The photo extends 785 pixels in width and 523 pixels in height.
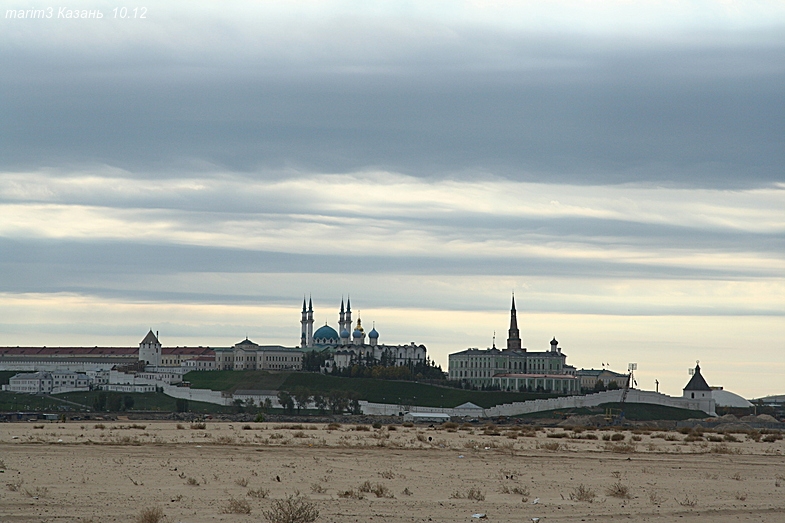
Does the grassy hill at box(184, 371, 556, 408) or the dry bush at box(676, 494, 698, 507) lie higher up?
the grassy hill at box(184, 371, 556, 408)

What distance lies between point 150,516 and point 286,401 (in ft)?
462

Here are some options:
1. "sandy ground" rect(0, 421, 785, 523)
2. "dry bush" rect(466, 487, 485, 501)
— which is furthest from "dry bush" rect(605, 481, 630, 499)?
"dry bush" rect(466, 487, 485, 501)

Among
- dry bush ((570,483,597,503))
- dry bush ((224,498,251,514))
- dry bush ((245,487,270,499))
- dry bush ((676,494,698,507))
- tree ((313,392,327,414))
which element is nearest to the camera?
dry bush ((224,498,251,514))

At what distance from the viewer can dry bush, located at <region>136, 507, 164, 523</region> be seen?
23281mm

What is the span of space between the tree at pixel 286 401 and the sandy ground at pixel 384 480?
367ft

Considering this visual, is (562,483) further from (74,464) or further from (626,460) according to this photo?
(74,464)

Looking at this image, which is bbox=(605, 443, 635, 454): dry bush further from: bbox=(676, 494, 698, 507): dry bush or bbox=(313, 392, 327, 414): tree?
bbox=(313, 392, 327, 414): tree

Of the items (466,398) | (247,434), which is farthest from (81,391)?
(247,434)

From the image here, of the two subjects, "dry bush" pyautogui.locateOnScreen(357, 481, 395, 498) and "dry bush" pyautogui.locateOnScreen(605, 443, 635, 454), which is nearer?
"dry bush" pyautogui.locateOnScreen(357, 481, 395, 498)

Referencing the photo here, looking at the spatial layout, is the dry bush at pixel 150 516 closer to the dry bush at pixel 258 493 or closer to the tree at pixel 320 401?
the dry bush at pixel 258 493

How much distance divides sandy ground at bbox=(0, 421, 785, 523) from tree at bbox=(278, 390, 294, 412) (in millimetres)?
111785

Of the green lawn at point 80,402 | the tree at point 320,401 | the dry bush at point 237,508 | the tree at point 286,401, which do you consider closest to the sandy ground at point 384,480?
the dry bush at point 237,508

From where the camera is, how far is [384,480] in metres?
32.2

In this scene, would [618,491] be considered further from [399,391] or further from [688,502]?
[399,391]
